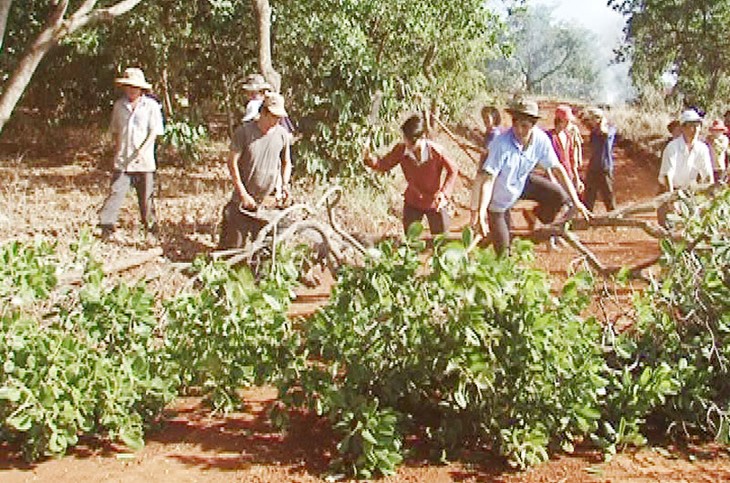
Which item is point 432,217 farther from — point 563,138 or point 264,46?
point 264,46

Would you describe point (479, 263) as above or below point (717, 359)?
above

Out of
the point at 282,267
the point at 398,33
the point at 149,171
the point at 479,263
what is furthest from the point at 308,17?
the point at 479,263

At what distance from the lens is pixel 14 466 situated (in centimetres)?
446

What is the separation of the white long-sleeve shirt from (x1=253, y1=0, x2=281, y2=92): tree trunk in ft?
13.3

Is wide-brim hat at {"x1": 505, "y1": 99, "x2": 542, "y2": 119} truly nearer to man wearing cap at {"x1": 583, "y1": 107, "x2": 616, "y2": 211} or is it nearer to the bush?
the bush

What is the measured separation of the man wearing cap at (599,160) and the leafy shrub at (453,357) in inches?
218

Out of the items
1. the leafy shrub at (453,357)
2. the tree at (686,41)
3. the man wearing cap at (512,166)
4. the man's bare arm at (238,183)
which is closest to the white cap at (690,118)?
the man wearing cap at (512,166)

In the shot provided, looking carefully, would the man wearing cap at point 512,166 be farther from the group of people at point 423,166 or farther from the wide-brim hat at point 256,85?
the wide-brim hat at point 256,85

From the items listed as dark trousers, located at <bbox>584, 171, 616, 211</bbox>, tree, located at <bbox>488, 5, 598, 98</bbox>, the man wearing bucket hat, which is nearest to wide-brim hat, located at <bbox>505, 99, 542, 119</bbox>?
the man wearing bucket hat

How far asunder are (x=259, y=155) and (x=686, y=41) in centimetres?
1607

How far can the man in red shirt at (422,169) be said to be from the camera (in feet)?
21.9

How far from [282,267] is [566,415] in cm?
173

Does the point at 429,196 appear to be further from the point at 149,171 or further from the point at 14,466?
the point at 14,466

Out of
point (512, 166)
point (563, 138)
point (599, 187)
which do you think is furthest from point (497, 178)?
A: point (599, 187)
